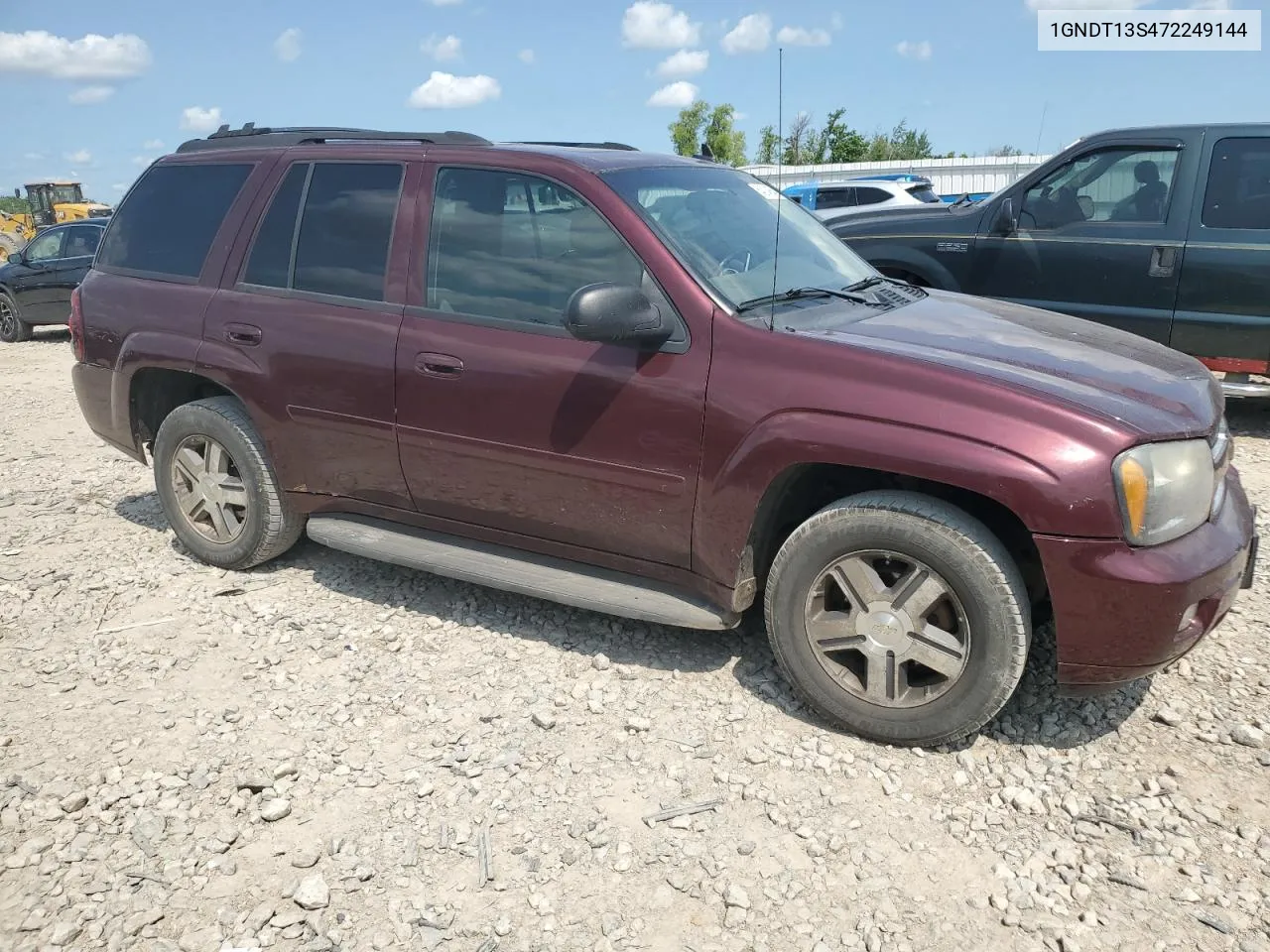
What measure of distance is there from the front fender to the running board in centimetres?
17

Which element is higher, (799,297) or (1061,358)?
(799,297)

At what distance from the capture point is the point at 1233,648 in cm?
365

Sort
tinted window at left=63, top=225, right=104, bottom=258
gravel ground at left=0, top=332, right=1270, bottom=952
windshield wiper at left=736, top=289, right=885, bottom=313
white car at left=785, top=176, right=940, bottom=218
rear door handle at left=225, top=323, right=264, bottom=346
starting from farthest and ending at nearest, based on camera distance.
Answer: white car at left=785, top=176, right=940, bottom=218 → tinted window at left=63, top=225, right=104, bottom=258 → rear door handle at left=225, top=323, right=264, bottom=346 → windshield wiper at left=736, top=289, right=885, bottom=313 → gravel ground at left=0, top=332, right=1270, bottom=952

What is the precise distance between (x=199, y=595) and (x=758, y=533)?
267 centimetres

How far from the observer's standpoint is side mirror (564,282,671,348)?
120 inches

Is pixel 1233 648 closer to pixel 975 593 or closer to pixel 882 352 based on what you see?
pixel 975 593

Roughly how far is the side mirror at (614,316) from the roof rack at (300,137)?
1201 millimetres

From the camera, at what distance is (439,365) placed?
11.9 ft

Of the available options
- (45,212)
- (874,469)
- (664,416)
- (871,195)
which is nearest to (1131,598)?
→ (874,469)

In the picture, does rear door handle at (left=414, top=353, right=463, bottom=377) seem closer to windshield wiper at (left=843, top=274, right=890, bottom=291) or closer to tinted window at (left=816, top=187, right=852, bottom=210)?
windshield wiper at (left=843, top=274, right=890, bottom=291)

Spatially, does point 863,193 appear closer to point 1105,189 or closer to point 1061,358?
point 1105,189

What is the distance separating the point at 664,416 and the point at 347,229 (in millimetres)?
1689

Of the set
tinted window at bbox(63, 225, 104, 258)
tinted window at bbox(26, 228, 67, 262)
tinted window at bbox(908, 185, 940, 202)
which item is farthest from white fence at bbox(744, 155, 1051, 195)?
tinted window at bbox(26, 228, 67, 262)

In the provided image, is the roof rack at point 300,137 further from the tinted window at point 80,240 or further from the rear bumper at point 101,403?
the tinted window at point 80,240
